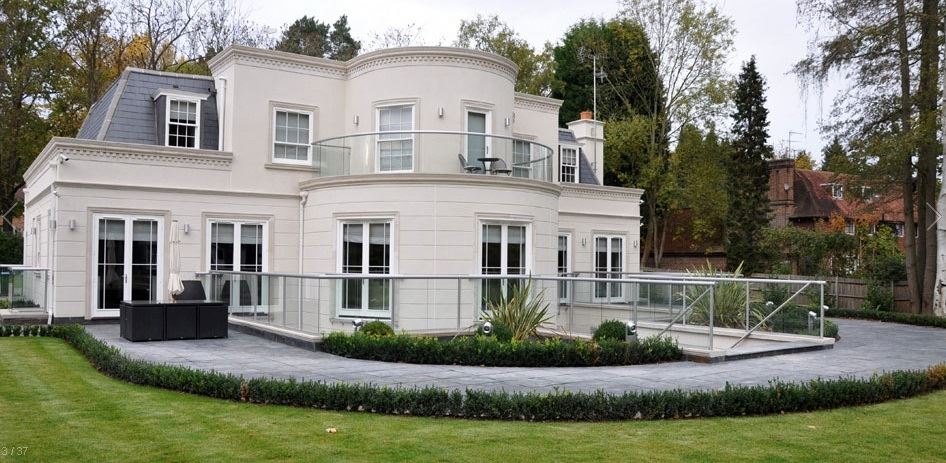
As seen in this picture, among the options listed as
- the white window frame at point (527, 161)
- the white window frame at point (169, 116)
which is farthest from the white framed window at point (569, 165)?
the white window frame at point (169, 116)

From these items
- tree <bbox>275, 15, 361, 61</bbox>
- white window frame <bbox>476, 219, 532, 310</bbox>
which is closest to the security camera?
white window frame <bbox>476, 219, 532, 310</bbox>

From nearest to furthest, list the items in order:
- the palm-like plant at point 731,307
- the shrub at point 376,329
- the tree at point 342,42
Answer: the shrub at point 376,329 < the palm-like plant at point 731,307 < the tree at point 342,42

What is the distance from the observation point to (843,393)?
30.7 ft

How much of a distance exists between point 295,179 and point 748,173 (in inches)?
1023

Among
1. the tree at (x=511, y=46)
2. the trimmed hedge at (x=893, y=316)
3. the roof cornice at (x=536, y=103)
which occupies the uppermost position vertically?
the tree at (x=511, y=46)

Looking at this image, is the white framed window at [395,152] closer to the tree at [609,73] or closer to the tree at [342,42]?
the tree at [609,73]

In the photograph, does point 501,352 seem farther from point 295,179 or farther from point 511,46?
point 511,46

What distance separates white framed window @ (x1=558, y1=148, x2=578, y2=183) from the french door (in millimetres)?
13792

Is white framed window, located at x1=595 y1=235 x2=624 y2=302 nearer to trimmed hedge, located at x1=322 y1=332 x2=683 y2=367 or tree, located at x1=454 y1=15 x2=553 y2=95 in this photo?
trimmed hedge, located at x1=322 y1=332 x2=683 y2=367

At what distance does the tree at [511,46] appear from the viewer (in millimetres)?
44719

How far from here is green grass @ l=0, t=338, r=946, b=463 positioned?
6688 mm

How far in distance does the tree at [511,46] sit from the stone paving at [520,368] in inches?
1260

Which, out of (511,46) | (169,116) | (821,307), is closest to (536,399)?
(821,307)

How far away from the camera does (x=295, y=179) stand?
20406mm
